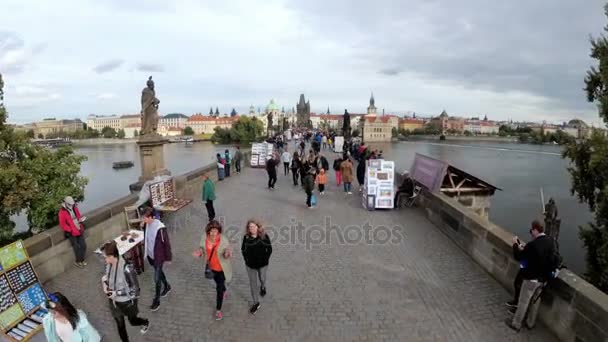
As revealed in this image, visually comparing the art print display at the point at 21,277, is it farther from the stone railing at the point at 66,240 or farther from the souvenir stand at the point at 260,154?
the souvenir stand at the point at 260,154

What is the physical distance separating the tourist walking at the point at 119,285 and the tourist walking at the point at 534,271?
427cm

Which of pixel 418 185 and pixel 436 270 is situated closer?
pixel 436 270

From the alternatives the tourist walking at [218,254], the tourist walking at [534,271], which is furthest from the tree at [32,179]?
the tourist walking at [534,271]

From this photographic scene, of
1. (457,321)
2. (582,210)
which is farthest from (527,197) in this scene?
(457,321)

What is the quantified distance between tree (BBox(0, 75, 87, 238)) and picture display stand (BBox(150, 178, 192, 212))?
2.63m

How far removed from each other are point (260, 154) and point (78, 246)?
45.7 ft

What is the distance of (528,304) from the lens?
4.05 m

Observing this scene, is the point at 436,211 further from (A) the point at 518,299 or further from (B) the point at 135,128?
(B) the point at 135,128

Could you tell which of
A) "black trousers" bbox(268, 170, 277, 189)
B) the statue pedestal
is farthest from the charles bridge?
"black trousers" bbox(268, 170, 277, 189)

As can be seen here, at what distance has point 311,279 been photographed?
551cm

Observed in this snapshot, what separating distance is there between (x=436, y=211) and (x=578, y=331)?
4715 millimetres

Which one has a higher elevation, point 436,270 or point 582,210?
point 436,270

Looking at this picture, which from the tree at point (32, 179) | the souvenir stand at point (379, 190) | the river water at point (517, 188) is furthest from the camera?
the river water at point (517, 188)

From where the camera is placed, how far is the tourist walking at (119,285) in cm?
361
